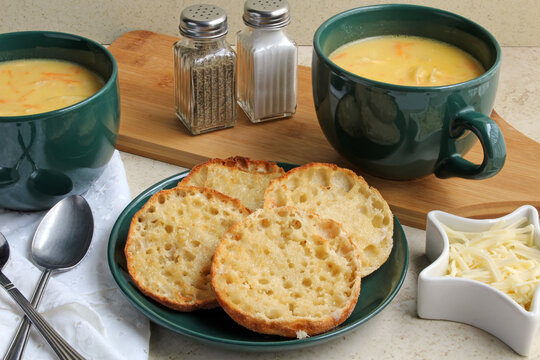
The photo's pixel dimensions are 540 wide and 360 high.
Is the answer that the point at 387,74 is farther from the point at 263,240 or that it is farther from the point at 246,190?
the point at 263,240

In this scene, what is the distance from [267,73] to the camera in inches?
75.0

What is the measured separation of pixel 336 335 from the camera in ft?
4.09

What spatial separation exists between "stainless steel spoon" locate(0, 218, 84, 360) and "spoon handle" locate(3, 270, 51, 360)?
0.07ft

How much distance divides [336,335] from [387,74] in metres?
0.68

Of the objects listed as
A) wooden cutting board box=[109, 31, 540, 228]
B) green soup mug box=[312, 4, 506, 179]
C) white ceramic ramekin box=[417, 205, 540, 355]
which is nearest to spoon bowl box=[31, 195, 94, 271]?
wooden cutting board box=[109, 31, 540, 228]

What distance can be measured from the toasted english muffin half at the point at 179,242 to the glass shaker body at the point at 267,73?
1.61 ft

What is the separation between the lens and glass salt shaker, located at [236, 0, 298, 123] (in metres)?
1.83

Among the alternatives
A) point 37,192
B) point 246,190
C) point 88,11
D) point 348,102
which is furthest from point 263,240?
point 88,11

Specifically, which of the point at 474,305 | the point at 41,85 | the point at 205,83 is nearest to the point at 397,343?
the point at 474,305

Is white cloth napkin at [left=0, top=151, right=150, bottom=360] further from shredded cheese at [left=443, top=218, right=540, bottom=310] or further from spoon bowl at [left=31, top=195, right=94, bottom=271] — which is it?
shredded cheese at [left=443, top=218, right=540, bottom=310]

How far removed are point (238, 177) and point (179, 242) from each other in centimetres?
25

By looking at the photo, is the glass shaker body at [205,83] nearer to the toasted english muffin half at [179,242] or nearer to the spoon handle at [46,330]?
the toasted english muffin half at [179,242]

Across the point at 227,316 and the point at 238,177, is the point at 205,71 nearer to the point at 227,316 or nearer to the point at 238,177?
the point at 238,177

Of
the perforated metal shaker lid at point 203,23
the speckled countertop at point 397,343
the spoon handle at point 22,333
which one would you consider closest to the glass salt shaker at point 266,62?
the perforated metal shaker lid at point 203,23
